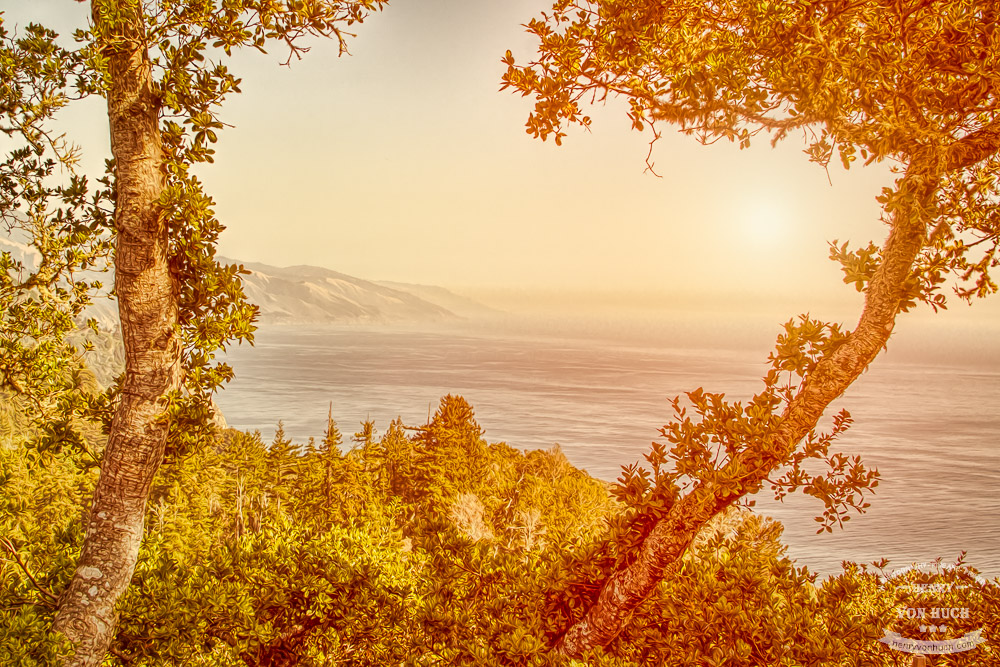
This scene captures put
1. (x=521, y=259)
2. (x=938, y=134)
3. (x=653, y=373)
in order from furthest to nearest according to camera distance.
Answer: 1. (x=653, y=373)
2. (x=521, y=259)
3. (x=938, y=134)

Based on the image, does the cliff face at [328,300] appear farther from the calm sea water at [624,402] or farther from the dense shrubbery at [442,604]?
the dense shrubbery at [442,604]

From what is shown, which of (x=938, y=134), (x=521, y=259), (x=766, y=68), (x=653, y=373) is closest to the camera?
(x=938, y=134)

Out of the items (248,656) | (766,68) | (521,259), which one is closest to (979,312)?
(766,68)

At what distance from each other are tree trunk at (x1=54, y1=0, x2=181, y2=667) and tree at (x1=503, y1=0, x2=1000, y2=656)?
1562 mm

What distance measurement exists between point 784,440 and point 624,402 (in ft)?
138

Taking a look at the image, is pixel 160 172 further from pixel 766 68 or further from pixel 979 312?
pixel 979 312

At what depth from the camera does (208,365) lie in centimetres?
288

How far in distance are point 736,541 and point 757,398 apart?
873 millimetres

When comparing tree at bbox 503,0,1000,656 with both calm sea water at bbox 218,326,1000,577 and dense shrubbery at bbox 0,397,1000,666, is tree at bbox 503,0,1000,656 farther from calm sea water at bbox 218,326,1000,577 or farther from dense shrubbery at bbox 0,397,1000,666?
calm sea water at bbox 218,326,1000,577

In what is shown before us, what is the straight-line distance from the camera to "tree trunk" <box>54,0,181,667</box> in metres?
2.66

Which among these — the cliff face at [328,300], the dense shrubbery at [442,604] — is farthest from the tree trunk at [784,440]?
the cliff face at [328,300]

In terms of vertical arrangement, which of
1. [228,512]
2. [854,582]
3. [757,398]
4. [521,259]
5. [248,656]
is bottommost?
[228,512]

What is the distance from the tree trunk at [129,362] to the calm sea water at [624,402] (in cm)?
1701

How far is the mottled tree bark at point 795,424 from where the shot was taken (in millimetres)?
2680
